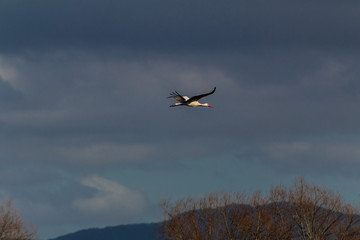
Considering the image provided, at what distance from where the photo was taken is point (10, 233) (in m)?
81.8

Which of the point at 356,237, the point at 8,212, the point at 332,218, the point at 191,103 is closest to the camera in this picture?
the point at 191,103

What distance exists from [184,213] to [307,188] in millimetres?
14631

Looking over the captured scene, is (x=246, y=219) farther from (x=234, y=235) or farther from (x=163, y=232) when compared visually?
(x=163, y=232)

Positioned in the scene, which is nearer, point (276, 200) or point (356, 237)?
point (356, 237)

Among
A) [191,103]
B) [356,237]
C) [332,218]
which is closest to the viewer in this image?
[191,103]

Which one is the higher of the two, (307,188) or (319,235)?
(307,188)

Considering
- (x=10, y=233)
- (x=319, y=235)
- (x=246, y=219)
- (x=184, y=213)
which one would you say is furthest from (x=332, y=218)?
(x=10, y=233)

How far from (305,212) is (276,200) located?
4738 millimetres

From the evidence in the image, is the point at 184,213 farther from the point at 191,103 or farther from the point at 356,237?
the point at 191,103

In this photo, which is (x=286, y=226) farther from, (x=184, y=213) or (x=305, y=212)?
(x=184, y=213)

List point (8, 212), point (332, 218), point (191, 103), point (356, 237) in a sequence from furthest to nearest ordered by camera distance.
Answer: point (8, 212), point (332, 218), point (356, 237), point (191, 103)

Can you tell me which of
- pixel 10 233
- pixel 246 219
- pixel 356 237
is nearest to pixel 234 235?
pixel 246 219

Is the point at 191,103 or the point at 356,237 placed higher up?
the point at 191,103

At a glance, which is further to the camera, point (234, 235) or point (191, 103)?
point (234, 235)
